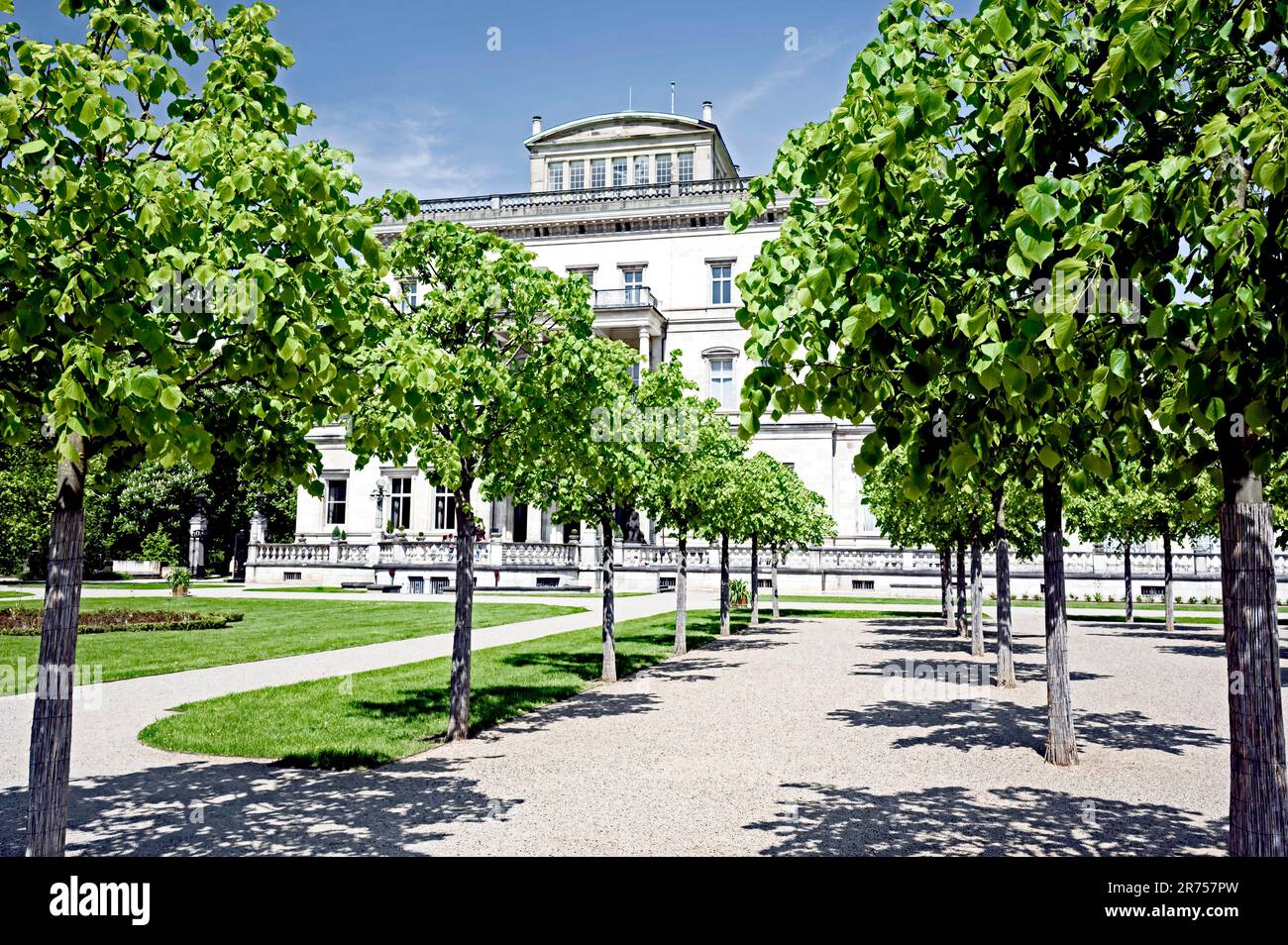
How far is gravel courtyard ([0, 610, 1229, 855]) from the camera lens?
7.52 meters

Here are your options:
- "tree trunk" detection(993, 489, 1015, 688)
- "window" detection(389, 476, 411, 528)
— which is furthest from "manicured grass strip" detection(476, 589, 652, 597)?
"tree trunk" detection(993, 489, 1015, 688)

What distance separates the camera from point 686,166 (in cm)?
6297

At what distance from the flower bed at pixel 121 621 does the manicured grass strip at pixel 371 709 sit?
10241 millimetres

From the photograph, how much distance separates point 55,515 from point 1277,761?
668cm

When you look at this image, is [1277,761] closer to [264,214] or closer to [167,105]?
[264,214]

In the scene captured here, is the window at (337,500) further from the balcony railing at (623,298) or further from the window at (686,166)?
the window at (686,166)

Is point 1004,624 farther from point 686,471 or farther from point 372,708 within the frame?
point 372,708

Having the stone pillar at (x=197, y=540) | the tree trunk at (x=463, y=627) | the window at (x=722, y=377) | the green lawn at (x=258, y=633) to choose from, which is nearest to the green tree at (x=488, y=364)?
the tree trunk at (x=463, y=627)

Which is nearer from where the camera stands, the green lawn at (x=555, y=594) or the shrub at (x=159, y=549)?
the green lawn at (x=555, y=594)

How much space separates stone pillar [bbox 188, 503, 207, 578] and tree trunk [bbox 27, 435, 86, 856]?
67.0 m

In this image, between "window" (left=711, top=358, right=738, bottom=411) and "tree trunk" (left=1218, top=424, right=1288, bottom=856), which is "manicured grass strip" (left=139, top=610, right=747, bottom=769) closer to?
"tree trunk" (left=1218, top=424, right=1288, bottom=856)

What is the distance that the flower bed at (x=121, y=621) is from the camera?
23703 mm

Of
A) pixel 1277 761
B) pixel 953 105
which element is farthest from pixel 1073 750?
pixel 953 105

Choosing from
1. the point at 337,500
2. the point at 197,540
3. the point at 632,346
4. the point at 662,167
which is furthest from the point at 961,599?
the point at 197,540
